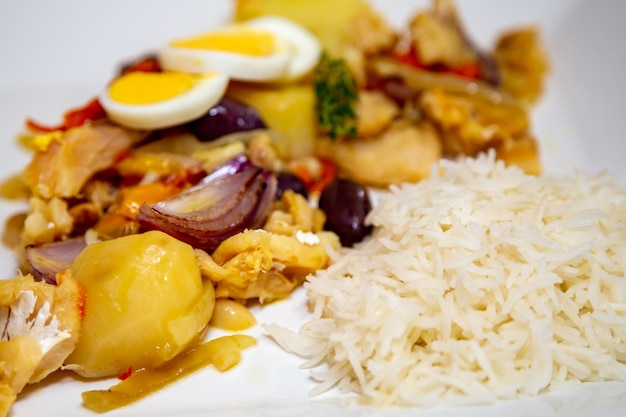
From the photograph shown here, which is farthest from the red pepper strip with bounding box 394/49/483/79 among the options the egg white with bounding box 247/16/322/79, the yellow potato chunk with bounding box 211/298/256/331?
the yellow potato chunk with bounding box 211/298/256/331

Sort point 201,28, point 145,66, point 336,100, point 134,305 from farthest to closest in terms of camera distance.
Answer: point 201,28
point 336,100
point 145,66
point 134,305

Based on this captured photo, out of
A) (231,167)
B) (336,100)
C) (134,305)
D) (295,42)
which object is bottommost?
(134,305)

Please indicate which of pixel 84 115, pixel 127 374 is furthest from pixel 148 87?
pixel 127 374

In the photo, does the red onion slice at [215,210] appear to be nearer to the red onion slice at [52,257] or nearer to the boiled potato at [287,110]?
the red onion slice at [52,257]

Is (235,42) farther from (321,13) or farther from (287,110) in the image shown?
(321,13)

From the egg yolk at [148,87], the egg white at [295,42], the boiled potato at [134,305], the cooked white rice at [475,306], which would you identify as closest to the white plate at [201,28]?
the cooked white rice at [475,306]
